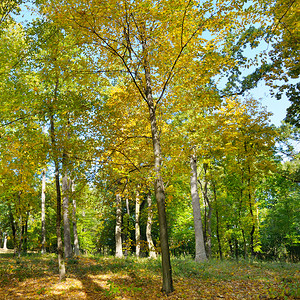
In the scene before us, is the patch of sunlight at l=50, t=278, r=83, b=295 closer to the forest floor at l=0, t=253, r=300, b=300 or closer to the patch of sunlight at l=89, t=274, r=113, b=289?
the forest floor at l=0, t=253, r=300, b=300

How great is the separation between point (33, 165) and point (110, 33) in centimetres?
476

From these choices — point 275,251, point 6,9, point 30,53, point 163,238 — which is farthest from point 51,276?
point 275,251

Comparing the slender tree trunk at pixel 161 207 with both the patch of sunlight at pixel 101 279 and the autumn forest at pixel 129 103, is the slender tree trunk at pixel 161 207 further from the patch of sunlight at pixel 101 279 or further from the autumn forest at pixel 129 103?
the patch of sunlight at pixel 101 279

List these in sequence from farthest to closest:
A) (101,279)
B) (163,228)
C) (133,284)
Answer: (101,279), (133,284), (163,228)

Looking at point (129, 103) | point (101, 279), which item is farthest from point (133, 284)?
point (129, 103)

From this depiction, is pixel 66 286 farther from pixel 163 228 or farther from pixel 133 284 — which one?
pixel 163 228

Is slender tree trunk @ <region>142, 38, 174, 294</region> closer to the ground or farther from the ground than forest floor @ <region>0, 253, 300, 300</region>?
farther from the ground

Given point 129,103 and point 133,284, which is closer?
point 133,284

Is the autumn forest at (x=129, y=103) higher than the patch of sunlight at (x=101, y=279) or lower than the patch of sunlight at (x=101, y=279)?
higher

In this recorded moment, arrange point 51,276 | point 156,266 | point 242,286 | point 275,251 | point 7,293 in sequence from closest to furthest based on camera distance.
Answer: point 7,293 < point 242,286 < point 51,276 < point 156,266 < point 275,251

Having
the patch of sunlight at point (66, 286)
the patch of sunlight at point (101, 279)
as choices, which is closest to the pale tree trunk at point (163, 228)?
the patch of sunlight at point (101, 279)

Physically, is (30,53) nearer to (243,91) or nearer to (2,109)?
(2,109)

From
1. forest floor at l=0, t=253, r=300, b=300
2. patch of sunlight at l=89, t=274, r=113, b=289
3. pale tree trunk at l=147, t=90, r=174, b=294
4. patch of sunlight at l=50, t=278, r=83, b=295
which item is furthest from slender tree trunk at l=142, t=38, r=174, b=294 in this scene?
patch of sunlight at l=50, t=278, r=83, b=295

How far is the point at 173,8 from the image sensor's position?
5.34m
